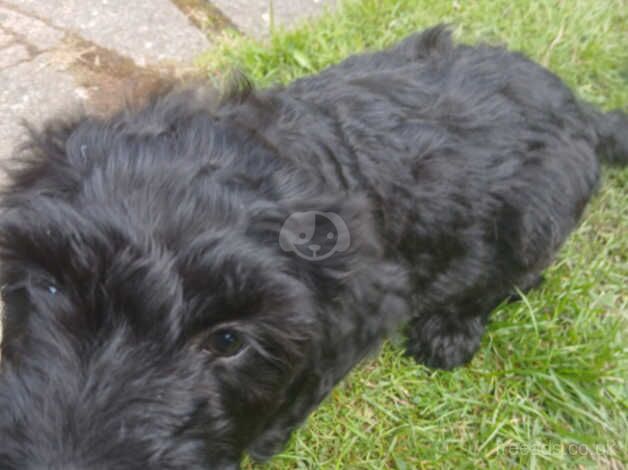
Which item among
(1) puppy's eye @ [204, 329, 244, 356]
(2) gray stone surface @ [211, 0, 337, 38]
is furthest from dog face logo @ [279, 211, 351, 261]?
(2) gray stone surface @ [211, 0, 337, 38]

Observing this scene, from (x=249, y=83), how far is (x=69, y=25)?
1860mm

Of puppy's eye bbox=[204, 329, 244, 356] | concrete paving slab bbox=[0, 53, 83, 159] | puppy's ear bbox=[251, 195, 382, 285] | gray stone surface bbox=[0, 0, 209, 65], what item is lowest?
concrete paving slab bbox=[0, 53, 83, 159]

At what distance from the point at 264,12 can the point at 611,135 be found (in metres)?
1.93

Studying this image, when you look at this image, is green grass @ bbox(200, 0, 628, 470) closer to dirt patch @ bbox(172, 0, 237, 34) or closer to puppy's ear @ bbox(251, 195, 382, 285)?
puppy's ear @ bbox(251, 195, 382, 285)

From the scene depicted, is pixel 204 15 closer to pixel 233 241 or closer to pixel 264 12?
pixel 264 12

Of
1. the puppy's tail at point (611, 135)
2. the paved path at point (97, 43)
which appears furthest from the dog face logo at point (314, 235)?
the paved path at point (97, 43)

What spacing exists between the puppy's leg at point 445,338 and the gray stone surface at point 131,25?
5.79 ft

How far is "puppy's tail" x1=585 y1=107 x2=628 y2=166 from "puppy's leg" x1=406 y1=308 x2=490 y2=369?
808 millimetres

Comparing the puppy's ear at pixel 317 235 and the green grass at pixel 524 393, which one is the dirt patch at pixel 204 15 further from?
the puppy's ear at pixel 317 235

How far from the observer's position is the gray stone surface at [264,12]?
3.76m

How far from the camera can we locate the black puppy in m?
1.50

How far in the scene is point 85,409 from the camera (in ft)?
4.66

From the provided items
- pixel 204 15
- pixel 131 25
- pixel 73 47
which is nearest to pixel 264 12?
pixel 204 15

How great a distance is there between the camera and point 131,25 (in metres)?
3.60
